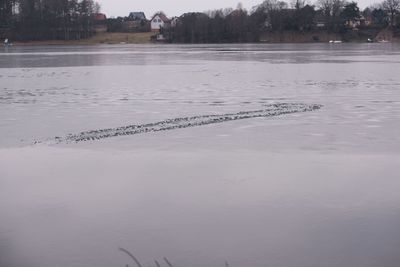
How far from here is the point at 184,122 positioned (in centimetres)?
1367

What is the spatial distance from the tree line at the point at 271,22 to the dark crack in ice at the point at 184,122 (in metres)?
111

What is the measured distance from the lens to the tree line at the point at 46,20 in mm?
122312

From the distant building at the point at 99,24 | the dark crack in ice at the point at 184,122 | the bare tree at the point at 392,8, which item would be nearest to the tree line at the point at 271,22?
the bare tree at the point at 392,8

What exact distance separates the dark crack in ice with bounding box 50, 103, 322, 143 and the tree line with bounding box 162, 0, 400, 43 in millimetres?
110903

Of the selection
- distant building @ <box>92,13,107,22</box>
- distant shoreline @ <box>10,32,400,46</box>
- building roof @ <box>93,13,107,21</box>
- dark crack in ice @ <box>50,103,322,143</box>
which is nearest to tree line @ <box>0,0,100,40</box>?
distant shoreline @ <box>10,32,400,46</box>

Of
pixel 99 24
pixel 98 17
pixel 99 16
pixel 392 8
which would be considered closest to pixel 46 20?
pixel 99 24

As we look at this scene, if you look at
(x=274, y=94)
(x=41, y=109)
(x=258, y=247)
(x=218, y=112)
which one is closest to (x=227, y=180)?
(x=258, y=247)

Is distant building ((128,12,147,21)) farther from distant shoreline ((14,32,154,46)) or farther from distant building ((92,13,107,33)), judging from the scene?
distant shoreline ((14,32,154,46))

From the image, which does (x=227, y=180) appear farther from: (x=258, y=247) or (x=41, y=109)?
(x=41, y=109)

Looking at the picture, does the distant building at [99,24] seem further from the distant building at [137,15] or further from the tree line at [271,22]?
the distant building at [137,15]

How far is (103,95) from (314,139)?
10400 millimetres

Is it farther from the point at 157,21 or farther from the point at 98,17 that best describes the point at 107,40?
the point at 98,17

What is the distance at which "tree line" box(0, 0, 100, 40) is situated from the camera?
401 feet

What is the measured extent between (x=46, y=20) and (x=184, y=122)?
11646cm
